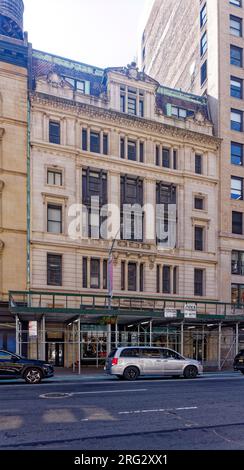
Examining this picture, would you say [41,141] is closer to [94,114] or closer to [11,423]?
[94,114]

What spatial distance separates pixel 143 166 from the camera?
128ft

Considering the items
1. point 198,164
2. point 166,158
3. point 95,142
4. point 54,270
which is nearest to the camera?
point 54,270

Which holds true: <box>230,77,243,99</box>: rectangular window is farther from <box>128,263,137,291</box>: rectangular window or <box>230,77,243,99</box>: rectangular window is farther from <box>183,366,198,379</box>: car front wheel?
<box>183,366,198,379</box>: car front wheel

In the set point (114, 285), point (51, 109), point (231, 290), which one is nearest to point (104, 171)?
point (51, 109)

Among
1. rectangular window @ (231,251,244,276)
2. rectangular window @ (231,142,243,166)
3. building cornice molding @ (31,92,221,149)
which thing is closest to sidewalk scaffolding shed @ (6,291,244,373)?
rectangular window @ (231,251,244,276)

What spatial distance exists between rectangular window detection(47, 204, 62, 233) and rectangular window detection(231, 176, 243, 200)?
15.9m

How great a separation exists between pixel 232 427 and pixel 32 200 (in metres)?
26.2

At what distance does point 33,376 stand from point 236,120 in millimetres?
31682

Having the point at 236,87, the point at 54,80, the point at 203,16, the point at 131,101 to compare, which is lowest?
the point at 131,101

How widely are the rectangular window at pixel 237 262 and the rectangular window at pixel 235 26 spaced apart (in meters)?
20.4

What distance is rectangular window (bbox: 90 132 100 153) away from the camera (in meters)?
38.1

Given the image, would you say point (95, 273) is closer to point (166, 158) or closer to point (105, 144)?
point (105, 144)

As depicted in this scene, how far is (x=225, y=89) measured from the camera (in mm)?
43844

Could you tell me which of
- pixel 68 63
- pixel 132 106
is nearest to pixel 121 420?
pixel 132 106
